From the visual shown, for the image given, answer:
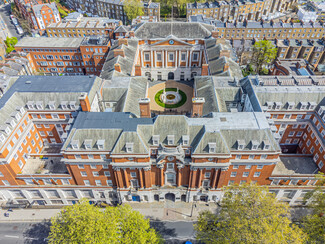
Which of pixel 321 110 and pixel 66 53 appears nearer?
pixel 321 110

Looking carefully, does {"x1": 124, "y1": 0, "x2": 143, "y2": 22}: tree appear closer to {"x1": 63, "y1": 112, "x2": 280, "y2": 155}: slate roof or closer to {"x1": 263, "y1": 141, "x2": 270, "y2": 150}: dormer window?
{"x1": 63, "y1": 112, "x2": 280, "y2": 155}: slate roof

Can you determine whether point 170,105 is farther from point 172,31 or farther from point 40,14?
point 40,14

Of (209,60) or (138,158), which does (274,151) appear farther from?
(209,60)

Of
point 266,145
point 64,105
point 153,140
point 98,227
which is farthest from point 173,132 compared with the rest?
point 64,105

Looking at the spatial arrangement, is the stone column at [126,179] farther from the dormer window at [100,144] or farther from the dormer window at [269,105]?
the dormer window at [269,105]

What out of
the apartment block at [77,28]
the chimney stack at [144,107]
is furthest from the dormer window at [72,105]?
the apartment block at [77,28]

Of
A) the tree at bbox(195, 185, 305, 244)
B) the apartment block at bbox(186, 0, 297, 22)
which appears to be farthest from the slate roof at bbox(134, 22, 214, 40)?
the tree at bbox(195, 185, 305, 244)
